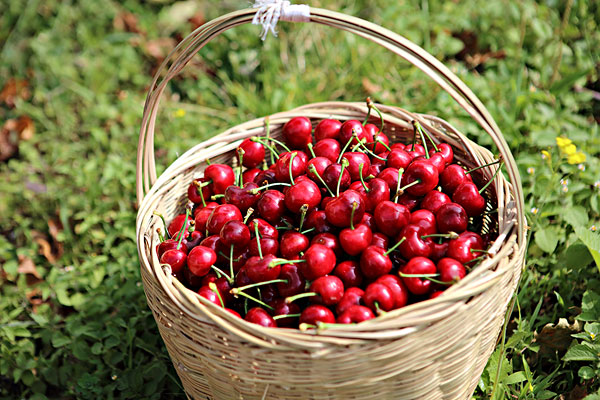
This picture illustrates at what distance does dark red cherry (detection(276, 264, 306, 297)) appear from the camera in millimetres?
1587

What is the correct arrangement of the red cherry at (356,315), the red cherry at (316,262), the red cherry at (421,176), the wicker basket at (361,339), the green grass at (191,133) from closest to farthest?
the wicker basket at (361,339) → the red cherry at (356,315) → the red cherry at (316,262) → the red cherry at (421,176) → the green grass at (191,133)

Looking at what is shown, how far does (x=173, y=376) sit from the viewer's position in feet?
6.91

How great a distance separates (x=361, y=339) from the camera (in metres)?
1.30

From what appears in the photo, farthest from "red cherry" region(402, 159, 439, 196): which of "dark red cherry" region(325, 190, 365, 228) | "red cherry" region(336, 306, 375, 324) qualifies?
"red cherry" region(336, 306, 375, 324)

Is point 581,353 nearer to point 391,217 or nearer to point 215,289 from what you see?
point 391,217

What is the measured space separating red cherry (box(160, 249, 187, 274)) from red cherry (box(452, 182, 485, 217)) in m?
0.96

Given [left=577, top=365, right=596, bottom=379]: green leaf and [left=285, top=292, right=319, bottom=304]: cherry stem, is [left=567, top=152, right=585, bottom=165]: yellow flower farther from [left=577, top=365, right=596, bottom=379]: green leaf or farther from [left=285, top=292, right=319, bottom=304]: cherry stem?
[left=285, top=292, right=319, bottom=304]: cherry stem

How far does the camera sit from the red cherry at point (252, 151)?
212cm

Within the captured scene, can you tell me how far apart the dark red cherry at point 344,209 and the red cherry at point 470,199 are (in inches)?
14.0

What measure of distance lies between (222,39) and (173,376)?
2.47 m

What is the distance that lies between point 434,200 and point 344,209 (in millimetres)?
338

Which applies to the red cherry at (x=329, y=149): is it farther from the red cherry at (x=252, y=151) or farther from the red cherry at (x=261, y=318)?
the red cherry at (x=261, y=318)

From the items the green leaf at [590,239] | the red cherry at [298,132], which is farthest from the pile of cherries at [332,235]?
the green leaf at [590,239]

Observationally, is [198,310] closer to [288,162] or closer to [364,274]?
[364,274]
